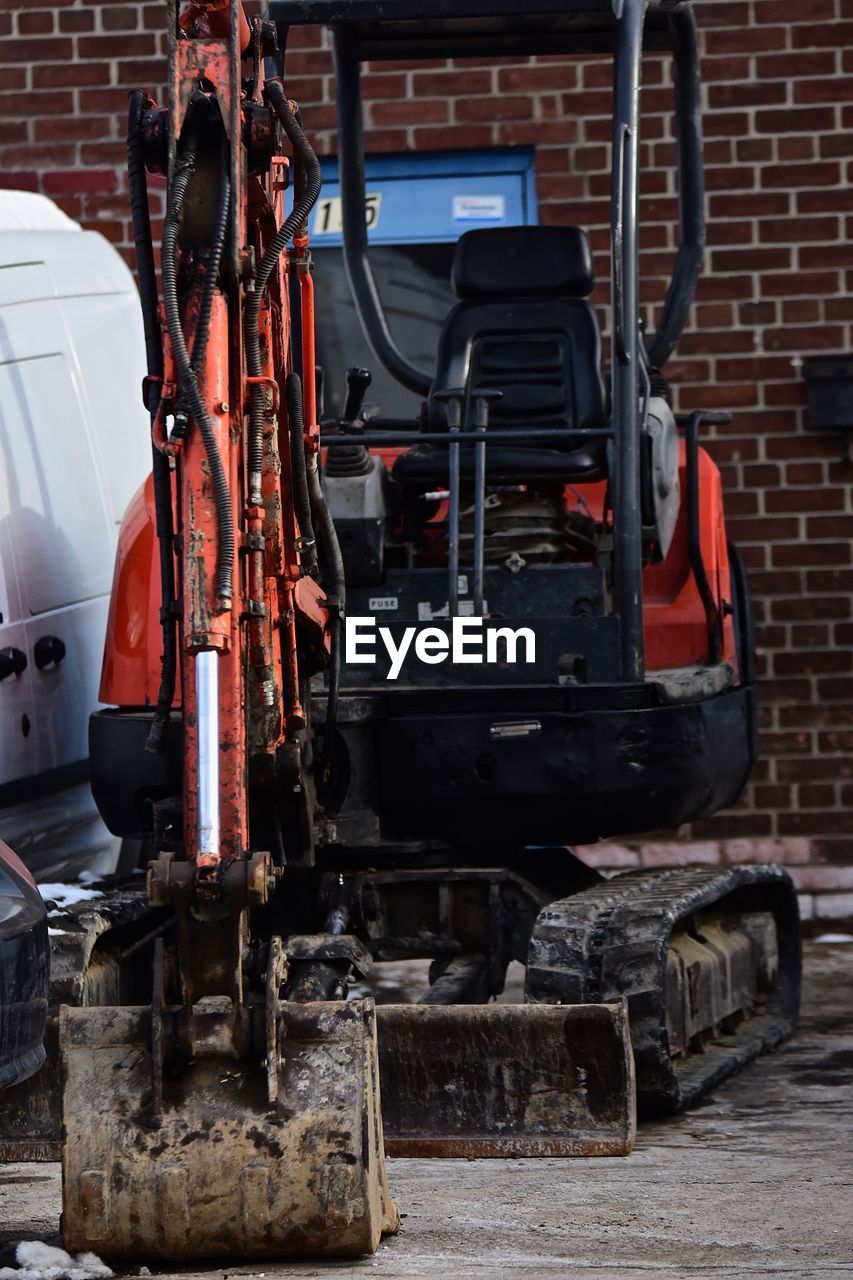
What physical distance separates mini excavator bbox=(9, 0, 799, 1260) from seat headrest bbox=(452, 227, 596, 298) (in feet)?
0.05

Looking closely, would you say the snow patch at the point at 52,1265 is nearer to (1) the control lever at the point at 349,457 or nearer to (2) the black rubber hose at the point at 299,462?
Answer: (2) the black rubber hose at the point at 299,462

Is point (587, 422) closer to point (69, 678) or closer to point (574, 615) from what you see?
point (574, 615)

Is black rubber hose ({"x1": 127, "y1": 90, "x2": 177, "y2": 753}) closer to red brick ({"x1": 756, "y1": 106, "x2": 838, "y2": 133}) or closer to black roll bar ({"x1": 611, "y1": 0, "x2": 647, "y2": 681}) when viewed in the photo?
black roll bar ({"x1": 611, "y1": 0, "x2": 647, "y2": 681})

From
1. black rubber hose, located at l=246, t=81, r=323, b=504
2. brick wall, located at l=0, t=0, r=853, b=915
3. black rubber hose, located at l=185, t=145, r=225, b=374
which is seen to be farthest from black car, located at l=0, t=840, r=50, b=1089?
brick wall, located at l=0, t=0, r=853, b=915

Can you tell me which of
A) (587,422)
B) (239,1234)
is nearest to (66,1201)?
(239,1234)

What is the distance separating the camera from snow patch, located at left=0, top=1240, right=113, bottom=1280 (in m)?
3.98

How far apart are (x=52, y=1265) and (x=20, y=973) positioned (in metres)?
0.57

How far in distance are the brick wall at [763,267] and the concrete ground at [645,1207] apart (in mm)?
3674

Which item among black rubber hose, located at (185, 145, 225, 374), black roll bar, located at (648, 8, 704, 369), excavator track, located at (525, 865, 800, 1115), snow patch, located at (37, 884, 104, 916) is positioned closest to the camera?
black rubber hose, located at (185, 145, 225, 374)

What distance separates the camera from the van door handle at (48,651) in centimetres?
637

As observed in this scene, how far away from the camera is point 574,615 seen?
19.7ft

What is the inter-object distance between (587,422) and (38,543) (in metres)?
1.74

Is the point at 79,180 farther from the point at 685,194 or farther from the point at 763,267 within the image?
the point at 685,194

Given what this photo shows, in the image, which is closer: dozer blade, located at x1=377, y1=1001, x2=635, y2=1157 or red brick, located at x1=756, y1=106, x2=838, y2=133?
dozer blade, located at x1=377, y1=1001, x2=635, y2=1157
